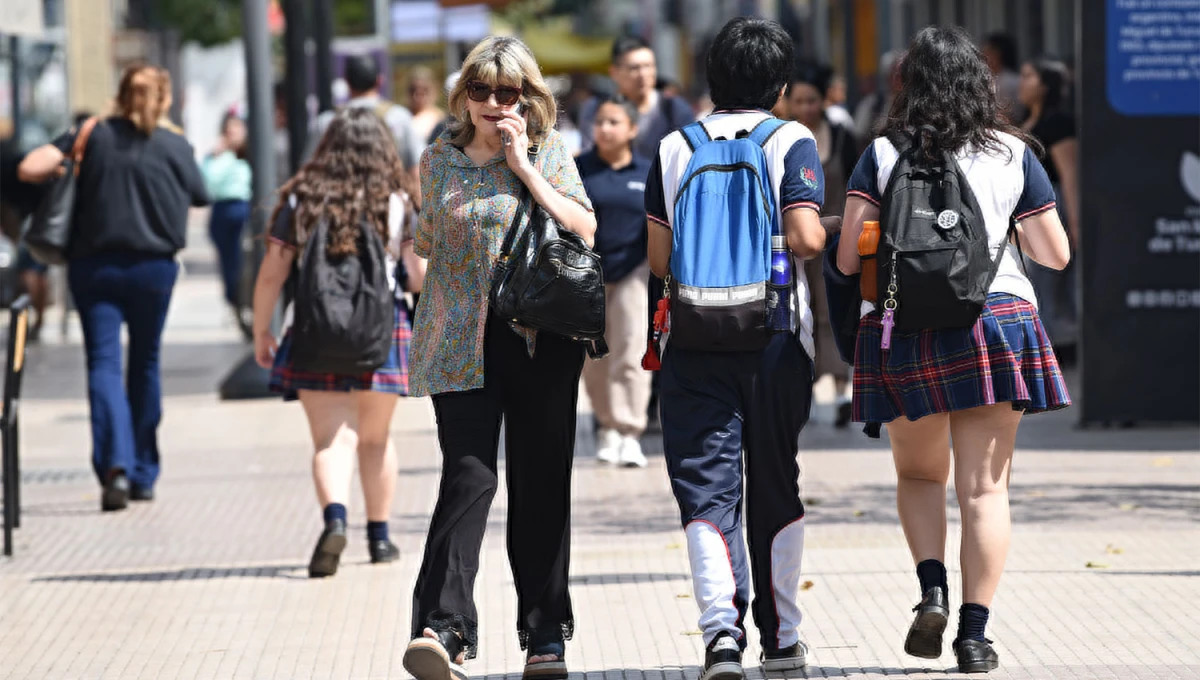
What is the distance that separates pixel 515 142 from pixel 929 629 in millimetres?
1604

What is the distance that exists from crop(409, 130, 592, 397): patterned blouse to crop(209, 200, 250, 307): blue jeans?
12.4 meters

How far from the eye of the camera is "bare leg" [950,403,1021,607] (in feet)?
17.8

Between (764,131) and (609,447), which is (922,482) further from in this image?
(609,447)

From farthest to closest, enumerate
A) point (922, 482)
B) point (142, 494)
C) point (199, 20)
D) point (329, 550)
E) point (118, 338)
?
1. point (199, 20)
2. point (142, 494)
3. point (118, 338)
4. point (329, 550)
5. point (922, 482)

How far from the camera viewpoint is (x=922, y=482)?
560cm

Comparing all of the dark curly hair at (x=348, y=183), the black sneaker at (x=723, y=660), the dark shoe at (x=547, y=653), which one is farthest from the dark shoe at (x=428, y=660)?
the dark curly hair at (x=348, y=183)

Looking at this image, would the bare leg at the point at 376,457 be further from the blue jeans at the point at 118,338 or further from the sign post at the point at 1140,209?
the sign post at the point at 1140,209

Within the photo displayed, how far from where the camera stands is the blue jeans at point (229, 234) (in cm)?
1767

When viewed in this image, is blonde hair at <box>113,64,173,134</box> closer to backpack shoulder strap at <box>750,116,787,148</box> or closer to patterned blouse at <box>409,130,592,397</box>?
patterned blouse at <box>409,130,592,397</box>

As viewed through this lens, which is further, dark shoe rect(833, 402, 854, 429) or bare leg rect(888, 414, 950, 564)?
dark shoe rect(833, 402, 854, 429)

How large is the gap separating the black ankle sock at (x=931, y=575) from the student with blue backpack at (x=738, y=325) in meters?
0.34

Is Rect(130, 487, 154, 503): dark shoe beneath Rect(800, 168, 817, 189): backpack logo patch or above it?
beneath

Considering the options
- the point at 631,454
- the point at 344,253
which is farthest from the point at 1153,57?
the point at 344,253

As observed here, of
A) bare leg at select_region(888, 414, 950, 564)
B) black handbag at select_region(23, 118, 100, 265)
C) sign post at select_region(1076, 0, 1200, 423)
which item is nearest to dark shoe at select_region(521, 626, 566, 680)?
bare leg at select_region(888, 414, 950, 564)
